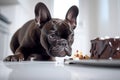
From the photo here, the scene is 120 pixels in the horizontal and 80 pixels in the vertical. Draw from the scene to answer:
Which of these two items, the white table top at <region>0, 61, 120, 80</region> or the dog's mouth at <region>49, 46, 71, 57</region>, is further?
the dog's mouth at <region>49, 46, 71, 57</region>

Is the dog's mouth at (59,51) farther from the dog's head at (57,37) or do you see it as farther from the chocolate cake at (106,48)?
the chocolate cake at (106,48)

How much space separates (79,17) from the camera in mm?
2186

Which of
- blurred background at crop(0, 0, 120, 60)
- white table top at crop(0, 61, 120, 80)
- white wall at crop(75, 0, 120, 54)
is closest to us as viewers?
white table top at crop(0, 61, 120, 80)

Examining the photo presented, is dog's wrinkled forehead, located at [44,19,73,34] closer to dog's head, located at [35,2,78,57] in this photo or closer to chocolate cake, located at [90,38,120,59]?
dog's head, located at [35,2,78,57]

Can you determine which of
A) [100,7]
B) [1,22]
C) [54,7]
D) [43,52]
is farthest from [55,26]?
[100,7]

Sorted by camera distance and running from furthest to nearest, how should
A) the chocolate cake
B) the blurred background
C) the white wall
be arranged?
the white wall
the blurred background
the chocolate cake

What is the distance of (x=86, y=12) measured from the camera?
227 centimetres

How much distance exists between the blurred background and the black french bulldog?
66cm

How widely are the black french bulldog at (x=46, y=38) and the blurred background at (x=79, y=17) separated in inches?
26.1

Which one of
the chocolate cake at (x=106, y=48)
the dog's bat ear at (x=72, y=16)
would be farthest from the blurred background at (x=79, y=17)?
the dog's bat ear at (x=72, y=16)

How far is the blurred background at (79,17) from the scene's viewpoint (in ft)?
5.66

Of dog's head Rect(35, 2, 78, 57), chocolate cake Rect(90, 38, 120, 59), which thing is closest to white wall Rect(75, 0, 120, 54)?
chocolate cake Rect(90, 38, 120, 59)

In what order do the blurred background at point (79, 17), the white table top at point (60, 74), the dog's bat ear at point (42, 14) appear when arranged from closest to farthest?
the white table top at point (60, 74) < the dog's bat ear at point (42, 14) < the blurred background at point (79, 17)

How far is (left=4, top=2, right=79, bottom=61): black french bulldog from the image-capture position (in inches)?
32.2
